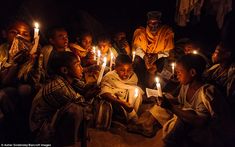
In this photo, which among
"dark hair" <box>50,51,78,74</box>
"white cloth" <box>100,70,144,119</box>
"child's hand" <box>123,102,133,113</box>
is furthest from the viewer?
"white cloth" <box>100,70,144,119</box>

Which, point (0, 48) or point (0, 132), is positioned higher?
point (0, 48)

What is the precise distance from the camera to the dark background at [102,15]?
797 cm

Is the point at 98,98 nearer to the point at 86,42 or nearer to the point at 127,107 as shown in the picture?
the point at 127,107

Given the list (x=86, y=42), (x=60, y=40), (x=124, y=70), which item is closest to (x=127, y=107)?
(x=124, y=70)

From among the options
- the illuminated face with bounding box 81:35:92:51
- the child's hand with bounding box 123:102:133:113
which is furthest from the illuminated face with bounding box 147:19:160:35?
the child's hand with bounding box 123:102:133:113

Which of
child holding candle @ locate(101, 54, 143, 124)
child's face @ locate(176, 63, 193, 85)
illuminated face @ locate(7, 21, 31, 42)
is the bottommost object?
child holding candle @ locate(101, 54, 143, 124)

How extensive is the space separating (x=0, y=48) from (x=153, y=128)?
126 inches

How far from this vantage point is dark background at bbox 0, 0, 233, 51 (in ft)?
26.1

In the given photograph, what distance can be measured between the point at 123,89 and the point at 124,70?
353mm

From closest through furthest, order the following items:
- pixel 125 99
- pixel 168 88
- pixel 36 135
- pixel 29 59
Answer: pixel 36 135 → pixel 29 59 → pixel 125 99 → pixel 168 88

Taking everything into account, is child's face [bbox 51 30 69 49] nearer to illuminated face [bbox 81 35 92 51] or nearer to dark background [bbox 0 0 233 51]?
illuminated face [bbox 81 35 92 51]

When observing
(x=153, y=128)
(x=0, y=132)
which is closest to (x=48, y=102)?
(x=0, y=132)

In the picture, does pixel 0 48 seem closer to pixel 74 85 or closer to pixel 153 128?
pixel 74 85

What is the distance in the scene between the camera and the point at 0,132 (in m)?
4.90
